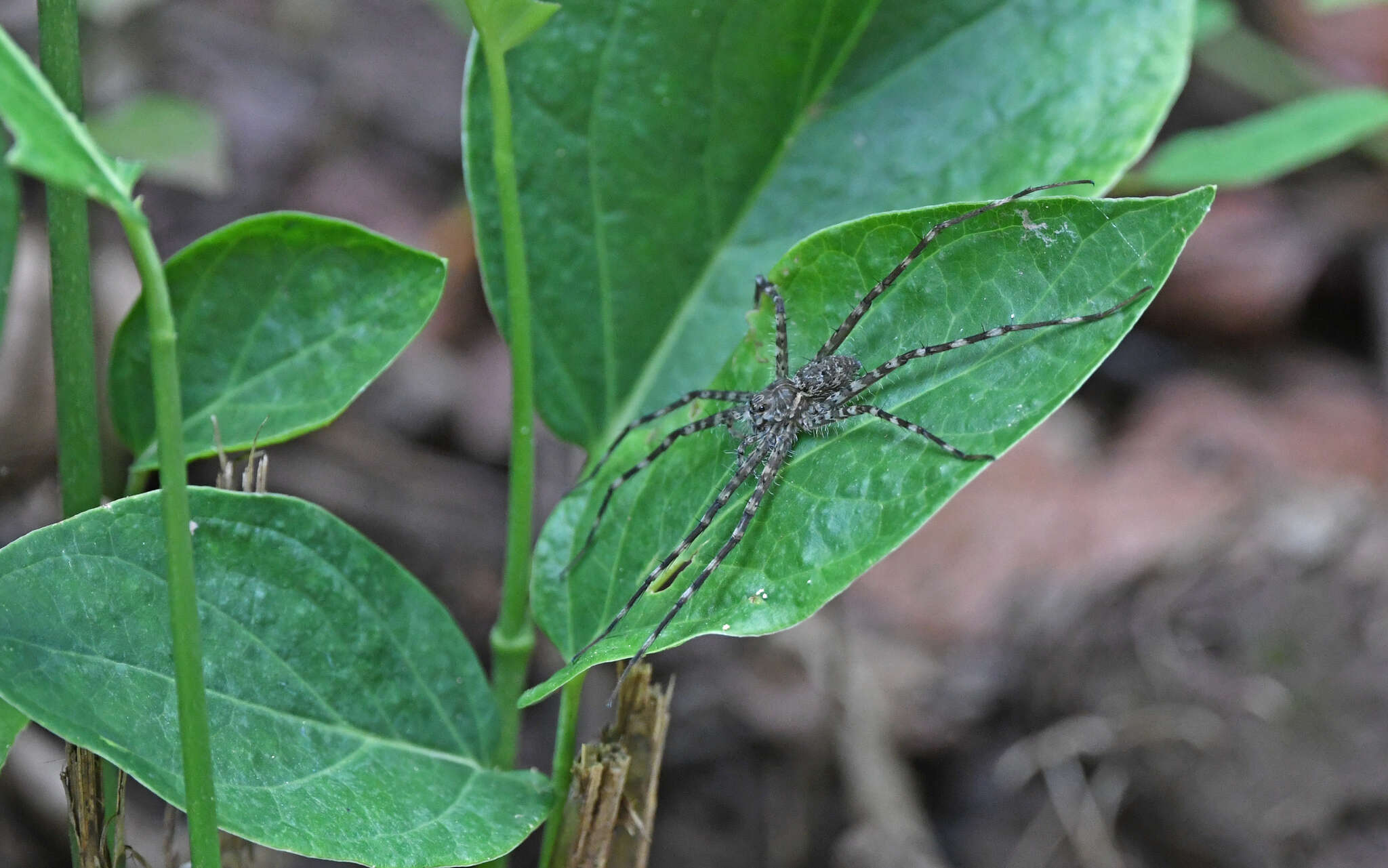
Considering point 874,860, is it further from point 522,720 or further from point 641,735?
point 641,735

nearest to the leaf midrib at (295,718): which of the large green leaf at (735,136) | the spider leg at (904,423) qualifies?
the large green leaf at (735,136)

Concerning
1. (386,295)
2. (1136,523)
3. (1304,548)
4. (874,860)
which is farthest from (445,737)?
(1136,523)

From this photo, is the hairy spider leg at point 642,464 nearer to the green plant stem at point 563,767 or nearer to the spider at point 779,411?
the spider at point 779,411

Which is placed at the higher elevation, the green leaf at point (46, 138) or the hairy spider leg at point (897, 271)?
the hairy spider leg at point (897, 271)

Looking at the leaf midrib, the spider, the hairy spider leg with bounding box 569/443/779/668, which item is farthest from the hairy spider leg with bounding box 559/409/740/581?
the leaf midrib

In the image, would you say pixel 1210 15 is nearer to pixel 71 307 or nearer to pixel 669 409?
pixel 669 409

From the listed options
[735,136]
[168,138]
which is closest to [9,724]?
[735,136]
